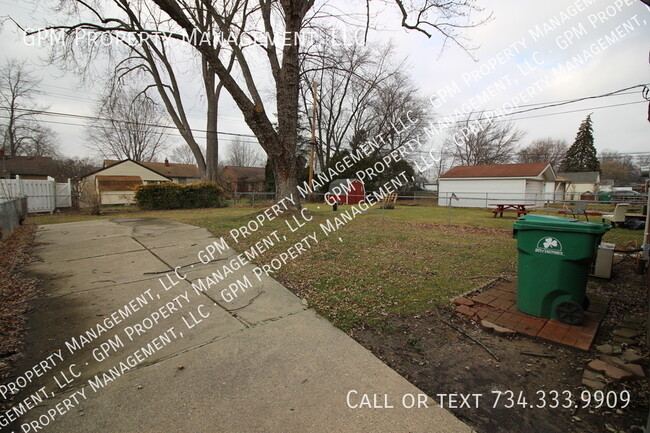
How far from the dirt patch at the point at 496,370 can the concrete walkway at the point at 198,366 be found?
0.65 ft

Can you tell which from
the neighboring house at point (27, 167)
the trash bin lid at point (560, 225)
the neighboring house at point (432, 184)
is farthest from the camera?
the neighboring house at point (432, 184)

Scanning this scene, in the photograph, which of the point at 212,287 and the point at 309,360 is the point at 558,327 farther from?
the point at 212,287

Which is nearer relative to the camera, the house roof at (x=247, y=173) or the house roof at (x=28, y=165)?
the house roof at (x=28, y=165)

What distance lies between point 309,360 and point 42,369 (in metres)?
2.15

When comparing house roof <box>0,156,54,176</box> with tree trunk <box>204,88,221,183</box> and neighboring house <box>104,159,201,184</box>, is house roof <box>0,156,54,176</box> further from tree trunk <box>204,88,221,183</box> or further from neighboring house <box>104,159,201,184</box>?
tree trunk <box>204,88,221,183</box>

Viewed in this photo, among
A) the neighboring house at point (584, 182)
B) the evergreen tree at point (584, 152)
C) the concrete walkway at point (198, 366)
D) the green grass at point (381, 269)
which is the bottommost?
the concrete walkway at point (198, 366)

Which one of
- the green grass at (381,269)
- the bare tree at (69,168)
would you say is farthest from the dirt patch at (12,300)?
the bare tree at (69,168)

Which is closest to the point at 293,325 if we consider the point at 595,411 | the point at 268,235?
the point at 595,411

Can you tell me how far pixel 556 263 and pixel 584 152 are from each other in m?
57.0

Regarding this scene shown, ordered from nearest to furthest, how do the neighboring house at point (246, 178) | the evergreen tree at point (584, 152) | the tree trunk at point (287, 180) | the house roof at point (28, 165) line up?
the tree trunk at point (287, 180), the house roof at point (28, 165), the neighboring house at point (246, 178), the evergreen tree at point (584, 152)

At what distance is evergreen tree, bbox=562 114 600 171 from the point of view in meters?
43.0

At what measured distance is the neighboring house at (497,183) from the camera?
21625 millimetres

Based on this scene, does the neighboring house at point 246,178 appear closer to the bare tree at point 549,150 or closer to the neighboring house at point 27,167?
the neighboring house at point 27,167

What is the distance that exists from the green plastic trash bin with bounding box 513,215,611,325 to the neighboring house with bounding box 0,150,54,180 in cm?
4473
